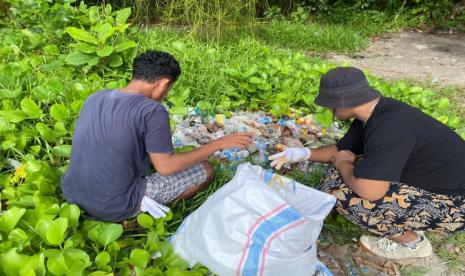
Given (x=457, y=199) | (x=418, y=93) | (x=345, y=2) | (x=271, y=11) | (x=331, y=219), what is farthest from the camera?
(x=345, y=2)

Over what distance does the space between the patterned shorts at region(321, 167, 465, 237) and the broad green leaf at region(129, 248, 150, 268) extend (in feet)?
3.29

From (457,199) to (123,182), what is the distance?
1566mm

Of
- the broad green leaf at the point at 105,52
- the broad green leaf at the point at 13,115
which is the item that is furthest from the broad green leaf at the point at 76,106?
the broad green leaf at the point at 105,52

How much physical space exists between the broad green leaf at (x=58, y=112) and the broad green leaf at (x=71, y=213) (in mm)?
888

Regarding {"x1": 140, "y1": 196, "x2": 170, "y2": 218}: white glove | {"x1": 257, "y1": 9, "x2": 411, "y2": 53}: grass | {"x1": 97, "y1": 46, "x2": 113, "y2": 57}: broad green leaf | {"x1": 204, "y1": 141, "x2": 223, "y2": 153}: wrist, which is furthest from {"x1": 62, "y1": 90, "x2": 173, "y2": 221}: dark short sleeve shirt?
{"x1": 257, "y1": 9, "x2": 411, "y2": 53}: grass

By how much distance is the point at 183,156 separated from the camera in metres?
1.98

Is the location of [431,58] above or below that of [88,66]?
below

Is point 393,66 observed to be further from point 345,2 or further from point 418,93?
point 345,2

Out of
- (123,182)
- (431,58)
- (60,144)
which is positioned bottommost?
(431,58)

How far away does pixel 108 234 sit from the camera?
1868mm

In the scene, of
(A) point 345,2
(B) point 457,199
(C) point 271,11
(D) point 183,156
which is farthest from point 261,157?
(A) point 345,2

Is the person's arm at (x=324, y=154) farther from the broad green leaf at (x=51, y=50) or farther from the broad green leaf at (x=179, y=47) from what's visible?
the broad green leaf at (x=51, y=50)

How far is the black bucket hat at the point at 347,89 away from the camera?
1.96 metres

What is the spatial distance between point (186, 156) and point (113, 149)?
0.33m
